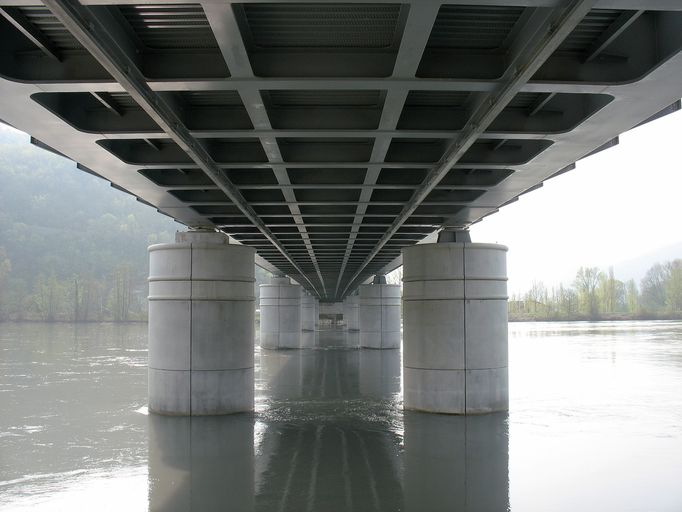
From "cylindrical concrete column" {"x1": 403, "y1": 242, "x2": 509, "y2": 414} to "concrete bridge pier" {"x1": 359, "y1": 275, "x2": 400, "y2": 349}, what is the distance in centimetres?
2799

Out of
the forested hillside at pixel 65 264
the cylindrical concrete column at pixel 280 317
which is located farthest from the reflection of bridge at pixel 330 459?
the forested hillside at pixel 65 264

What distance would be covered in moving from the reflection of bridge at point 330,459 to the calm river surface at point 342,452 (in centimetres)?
4

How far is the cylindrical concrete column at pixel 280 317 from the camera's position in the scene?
159 ft

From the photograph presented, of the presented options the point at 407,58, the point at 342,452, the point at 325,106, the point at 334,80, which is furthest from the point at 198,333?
the point at 407,58

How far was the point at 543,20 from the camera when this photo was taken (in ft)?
22.3

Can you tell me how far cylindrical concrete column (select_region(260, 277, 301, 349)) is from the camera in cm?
4847

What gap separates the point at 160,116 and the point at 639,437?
41.9 ft

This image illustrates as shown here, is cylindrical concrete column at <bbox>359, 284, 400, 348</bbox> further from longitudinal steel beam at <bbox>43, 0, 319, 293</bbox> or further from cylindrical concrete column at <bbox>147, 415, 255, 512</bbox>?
longitudinal steel beam at <bbox>43, 0, 319, 293</bbox>

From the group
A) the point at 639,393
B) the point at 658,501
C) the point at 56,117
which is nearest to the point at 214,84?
the point at 56,117

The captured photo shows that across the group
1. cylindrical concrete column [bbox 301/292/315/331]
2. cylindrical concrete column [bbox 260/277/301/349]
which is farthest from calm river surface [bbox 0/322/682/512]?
cylindrical concrete column [bbox 301/292/315/331]

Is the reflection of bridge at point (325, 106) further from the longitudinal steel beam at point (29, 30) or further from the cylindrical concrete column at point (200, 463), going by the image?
the cylindrical concrete column at point (200, 463)

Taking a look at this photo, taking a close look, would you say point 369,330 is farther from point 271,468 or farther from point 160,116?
point 160,116

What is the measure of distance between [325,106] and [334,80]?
2.33 metres

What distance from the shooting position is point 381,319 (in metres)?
47.7
